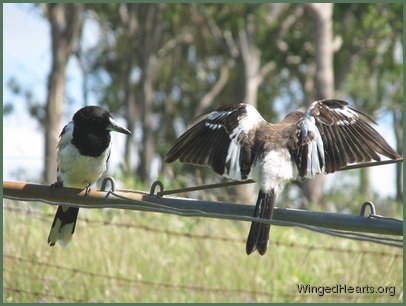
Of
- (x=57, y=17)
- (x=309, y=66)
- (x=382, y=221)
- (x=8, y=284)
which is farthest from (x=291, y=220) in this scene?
(x=309, y=66)

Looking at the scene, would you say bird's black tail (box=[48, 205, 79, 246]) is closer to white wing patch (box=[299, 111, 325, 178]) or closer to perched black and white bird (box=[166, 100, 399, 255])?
perched black and white bird (box=[166, 100, 399, 255])

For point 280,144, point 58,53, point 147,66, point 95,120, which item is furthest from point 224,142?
point 147,66

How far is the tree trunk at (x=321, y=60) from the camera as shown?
61.9 feet

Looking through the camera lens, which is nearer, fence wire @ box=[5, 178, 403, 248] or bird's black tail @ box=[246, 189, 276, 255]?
fence wire @ box=[5, 178, 403, 248]

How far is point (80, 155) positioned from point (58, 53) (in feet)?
47.4

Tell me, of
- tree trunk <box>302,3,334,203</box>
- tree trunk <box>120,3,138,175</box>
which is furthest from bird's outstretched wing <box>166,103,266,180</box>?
tree trunk <box>120,3,138,175</box>

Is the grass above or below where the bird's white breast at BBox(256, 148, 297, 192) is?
below

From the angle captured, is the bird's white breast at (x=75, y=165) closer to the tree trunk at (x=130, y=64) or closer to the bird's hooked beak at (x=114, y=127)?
the bird's hooked beak at (x=114, y=127)

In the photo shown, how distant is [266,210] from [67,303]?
2994 millimetres

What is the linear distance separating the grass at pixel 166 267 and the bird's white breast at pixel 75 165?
125cm

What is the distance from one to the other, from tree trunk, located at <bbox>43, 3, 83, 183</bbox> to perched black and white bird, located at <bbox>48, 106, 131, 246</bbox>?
13.1 metres

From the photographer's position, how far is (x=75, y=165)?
609cm

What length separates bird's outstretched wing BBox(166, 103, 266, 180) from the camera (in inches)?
216

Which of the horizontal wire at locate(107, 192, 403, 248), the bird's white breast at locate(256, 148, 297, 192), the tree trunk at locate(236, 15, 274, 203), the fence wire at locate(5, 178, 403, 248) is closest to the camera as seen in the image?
the horizontal wire at locate(107, 192, 403, 248)
